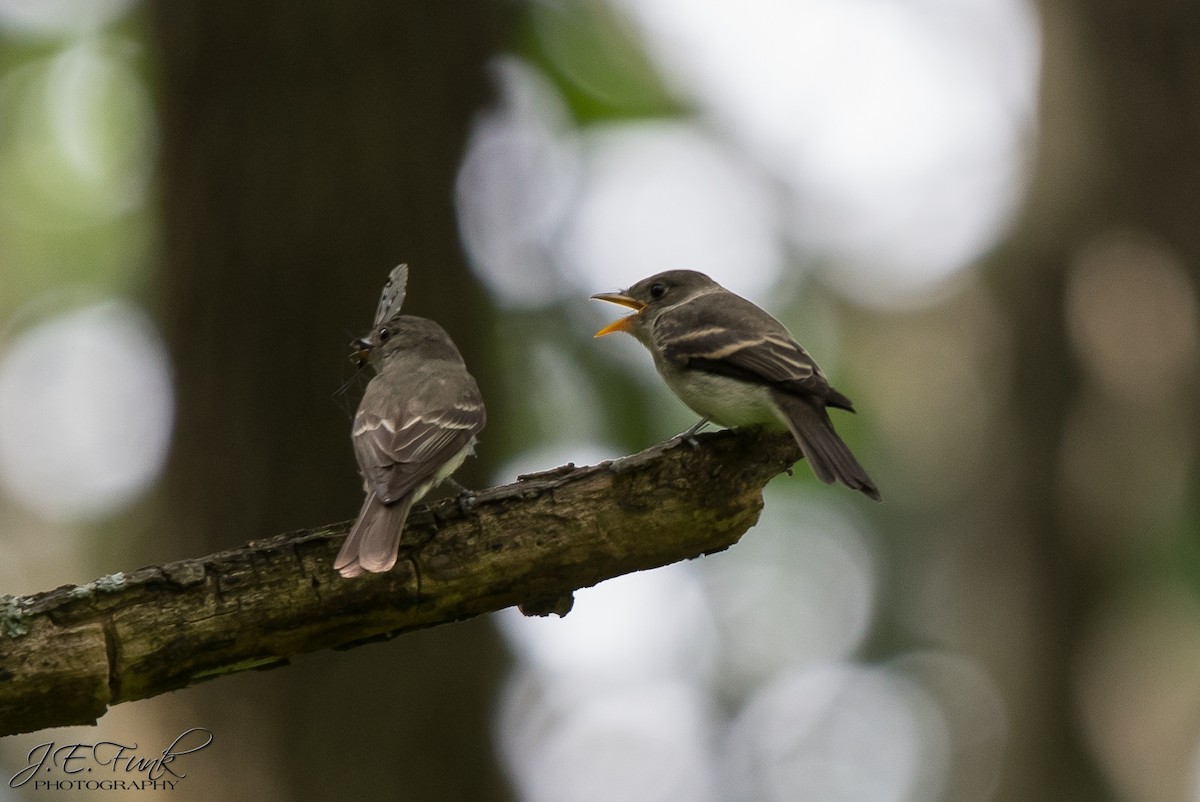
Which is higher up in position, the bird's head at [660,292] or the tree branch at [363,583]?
the tree branch at [363,583]

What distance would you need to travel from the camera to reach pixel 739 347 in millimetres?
5184

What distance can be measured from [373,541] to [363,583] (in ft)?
0.61

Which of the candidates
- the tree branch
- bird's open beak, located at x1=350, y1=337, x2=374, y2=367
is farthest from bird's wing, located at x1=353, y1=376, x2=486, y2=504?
bird's open beak, located at x1=350, y1=337, x2=374, y2=367

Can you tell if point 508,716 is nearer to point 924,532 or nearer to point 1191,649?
point 1191,649

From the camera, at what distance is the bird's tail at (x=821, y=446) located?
4.47 m

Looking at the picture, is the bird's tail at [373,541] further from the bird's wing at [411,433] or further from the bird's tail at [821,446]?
the bird's tail at [821,446]

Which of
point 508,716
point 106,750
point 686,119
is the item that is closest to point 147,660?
point 106,750

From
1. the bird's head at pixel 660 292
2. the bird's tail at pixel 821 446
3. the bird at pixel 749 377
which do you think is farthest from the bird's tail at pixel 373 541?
the bird's head at pixel 660 292

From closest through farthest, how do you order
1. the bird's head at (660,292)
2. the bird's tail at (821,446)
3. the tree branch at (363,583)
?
the tree branch at (363,583) < the bird's tail at (821,446) < the bird's head at (660,292)

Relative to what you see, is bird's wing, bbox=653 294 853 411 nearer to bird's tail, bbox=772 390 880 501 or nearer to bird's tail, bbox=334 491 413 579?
bird's tail, bbox=772 390 880 501

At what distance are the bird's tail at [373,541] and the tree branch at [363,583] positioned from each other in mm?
109

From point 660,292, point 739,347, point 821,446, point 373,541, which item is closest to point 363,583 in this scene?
point 373,541

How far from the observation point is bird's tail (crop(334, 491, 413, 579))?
3.87 metres

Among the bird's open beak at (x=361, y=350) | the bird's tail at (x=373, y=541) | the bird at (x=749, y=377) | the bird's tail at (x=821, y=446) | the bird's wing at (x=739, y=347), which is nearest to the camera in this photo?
the bird's tail at (x=373, y=541)
